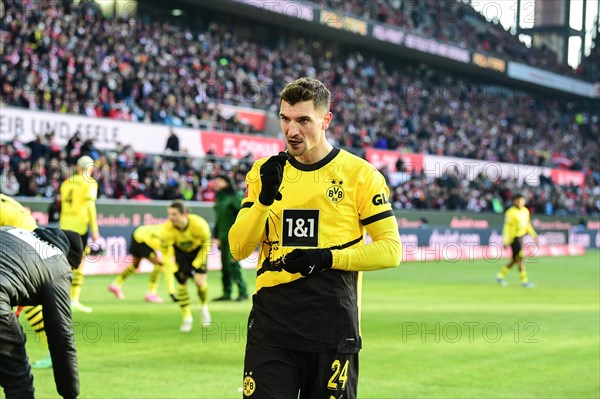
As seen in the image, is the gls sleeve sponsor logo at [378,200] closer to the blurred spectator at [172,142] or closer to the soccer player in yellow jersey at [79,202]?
the soccer player in yellow jersey at [79,202]

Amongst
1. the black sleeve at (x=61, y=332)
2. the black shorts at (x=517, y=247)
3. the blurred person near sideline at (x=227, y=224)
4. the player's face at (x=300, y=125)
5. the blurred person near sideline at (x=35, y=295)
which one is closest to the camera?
the player's face at (x=300, y=125)

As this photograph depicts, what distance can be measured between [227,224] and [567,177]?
136 ft

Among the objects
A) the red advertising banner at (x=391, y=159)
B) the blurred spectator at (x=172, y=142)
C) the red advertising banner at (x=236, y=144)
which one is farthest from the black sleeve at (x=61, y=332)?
the red advertising banner at (x=391, y=159)

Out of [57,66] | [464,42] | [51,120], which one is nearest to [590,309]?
[51,120]

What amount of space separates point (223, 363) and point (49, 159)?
46.0 feet

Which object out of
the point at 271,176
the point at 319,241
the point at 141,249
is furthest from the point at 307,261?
the point at 141,249

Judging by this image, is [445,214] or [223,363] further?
[445,214]

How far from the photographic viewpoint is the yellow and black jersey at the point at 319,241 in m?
4.79

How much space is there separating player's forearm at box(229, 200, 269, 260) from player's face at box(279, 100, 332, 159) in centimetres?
35

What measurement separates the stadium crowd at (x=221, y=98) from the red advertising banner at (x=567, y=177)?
99cm

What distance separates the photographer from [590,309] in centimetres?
1791

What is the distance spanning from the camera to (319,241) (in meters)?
4.86

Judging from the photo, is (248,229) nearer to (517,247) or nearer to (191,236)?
(191,236)

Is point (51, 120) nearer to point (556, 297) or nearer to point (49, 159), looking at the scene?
point (49, 159)
